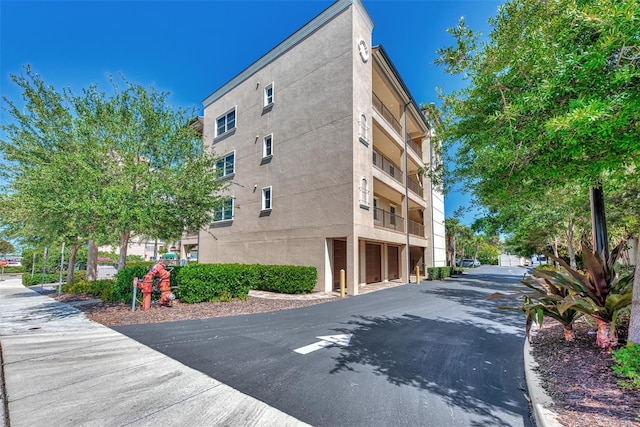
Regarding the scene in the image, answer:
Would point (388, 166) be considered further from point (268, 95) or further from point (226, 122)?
point (226, 122)

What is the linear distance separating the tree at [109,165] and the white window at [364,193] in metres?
6.57

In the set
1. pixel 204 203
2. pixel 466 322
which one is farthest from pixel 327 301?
pixel 204 203

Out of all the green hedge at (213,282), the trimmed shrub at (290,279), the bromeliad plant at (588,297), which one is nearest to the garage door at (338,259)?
the trimmed shrub at (290,279)

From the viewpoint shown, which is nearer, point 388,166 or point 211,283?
point 211,283

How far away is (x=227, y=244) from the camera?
19.7 meters

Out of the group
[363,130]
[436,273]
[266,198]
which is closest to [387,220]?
[363,130]

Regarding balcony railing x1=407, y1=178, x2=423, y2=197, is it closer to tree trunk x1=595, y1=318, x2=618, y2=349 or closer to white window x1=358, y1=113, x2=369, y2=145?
white window x1=358, y1=113, x2=369, y2=145

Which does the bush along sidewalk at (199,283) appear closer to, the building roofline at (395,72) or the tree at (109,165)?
the tree at (109,165)

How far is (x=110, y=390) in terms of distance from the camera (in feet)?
12.7

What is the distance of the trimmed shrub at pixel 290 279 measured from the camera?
43.9ft

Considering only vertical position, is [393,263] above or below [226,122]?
below

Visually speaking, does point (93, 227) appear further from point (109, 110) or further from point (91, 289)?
point (91, 289)

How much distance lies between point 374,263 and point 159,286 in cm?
1334

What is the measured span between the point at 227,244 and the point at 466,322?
15.5 meters
